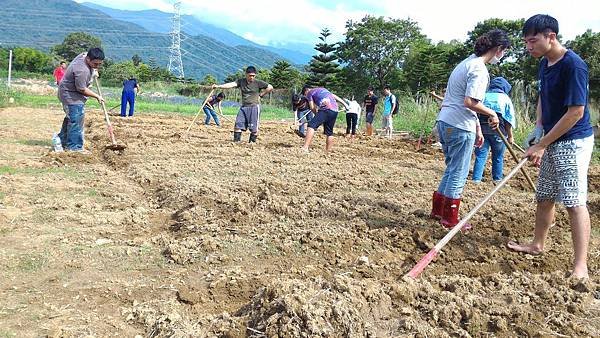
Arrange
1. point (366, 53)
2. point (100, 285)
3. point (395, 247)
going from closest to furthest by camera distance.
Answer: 1. point (100, 285)
2. point (395, 247)
3. point (366, 53)

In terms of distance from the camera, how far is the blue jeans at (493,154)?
21.0 ft

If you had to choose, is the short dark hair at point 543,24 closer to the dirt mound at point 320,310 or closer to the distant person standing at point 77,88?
the dirt mound at point 320,310

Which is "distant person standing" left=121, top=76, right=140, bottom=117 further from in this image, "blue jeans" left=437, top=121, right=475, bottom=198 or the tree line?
the tree line

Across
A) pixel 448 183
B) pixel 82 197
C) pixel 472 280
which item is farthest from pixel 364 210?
pixel 82 197

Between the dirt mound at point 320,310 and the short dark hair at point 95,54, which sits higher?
the short dark hair at point 95,54

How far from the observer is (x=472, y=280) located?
10.5ft

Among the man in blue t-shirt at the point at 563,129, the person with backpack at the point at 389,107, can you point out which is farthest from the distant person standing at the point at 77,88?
the person with backpack at the point at 389,107

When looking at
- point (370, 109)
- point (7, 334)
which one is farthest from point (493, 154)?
point (370, 109)

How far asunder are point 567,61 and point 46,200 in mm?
4706

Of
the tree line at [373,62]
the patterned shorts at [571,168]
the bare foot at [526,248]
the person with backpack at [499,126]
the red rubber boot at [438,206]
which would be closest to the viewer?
the patterned shorts at [571,168]

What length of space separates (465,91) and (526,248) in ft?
4.47

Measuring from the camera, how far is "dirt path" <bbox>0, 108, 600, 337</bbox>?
8.59ft

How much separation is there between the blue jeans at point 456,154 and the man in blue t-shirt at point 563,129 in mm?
671

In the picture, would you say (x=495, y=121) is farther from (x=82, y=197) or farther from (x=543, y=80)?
(x=82, y=197)
